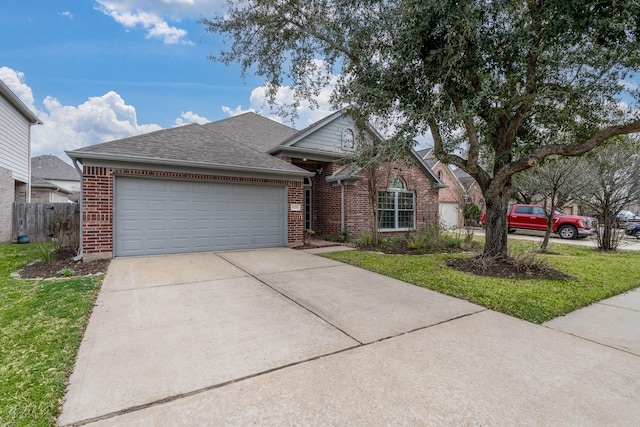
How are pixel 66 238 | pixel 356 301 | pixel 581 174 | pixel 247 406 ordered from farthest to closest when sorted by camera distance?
1. pixel 581 174
2. pixel 66 238
3. pixel 356 301
4. pixel 247 406

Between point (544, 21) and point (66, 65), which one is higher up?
point (66, 65)

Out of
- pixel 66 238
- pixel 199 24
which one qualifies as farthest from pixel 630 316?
pixel 66 238

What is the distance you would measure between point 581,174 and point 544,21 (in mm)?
9030

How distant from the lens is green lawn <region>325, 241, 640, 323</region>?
4.40 meters

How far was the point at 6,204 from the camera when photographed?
1150 centimetres

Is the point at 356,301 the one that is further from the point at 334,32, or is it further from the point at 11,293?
the point at 334,32

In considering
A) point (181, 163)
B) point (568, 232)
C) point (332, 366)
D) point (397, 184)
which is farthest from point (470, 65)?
point (568, 232)

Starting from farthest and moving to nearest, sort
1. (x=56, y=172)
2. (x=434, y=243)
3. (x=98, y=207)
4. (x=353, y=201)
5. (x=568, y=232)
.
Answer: (x=56, y=172), (x=568, y=232), (x=353, y=201), (x=434, y=243), (x=98, y=207)

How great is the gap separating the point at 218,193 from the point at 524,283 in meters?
7.78

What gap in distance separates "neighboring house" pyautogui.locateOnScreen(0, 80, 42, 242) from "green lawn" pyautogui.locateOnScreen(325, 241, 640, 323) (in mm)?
12539

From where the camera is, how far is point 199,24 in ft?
24.8

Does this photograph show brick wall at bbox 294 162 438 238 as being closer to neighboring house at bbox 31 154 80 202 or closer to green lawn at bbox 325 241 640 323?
green lawn at bbox 325 241 640 323

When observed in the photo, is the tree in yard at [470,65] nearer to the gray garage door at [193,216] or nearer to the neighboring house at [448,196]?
the gray garage door at [193,216]

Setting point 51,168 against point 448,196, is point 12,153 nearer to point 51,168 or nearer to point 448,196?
point 51,168
